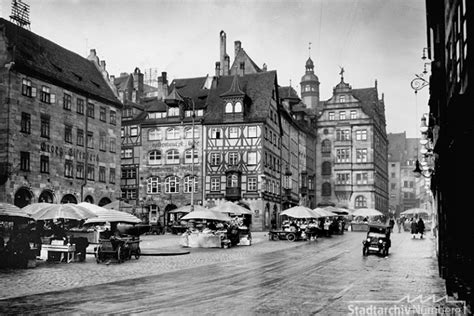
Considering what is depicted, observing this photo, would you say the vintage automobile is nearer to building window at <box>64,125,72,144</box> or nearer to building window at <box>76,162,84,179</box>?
building window at <box>76,162,84,179</box>

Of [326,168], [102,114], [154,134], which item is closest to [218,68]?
[154,134]

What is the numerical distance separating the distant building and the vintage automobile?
57793mm

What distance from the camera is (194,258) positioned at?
25562 mm

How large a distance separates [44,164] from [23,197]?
3510mm

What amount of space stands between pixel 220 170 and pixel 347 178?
105 ft

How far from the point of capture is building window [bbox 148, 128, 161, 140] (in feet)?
212

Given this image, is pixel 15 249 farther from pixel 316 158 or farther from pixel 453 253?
pixel 316 158

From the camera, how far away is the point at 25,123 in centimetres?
4159

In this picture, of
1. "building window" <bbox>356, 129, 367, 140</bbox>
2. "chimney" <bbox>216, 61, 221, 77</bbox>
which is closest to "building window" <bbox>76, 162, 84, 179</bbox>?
"chimney" <bbox>216, 61, 221, 77</bbox>

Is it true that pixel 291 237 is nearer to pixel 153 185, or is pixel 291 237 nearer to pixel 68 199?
pixel 68 199

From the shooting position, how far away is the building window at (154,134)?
212 feet

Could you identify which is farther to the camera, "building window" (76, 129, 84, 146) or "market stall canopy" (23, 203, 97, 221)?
"building window" (76, 129, 84, 146)

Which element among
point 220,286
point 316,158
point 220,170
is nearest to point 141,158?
point 220,170

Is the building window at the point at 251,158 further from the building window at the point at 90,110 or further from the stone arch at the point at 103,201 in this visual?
the building window at the point at 90,110
